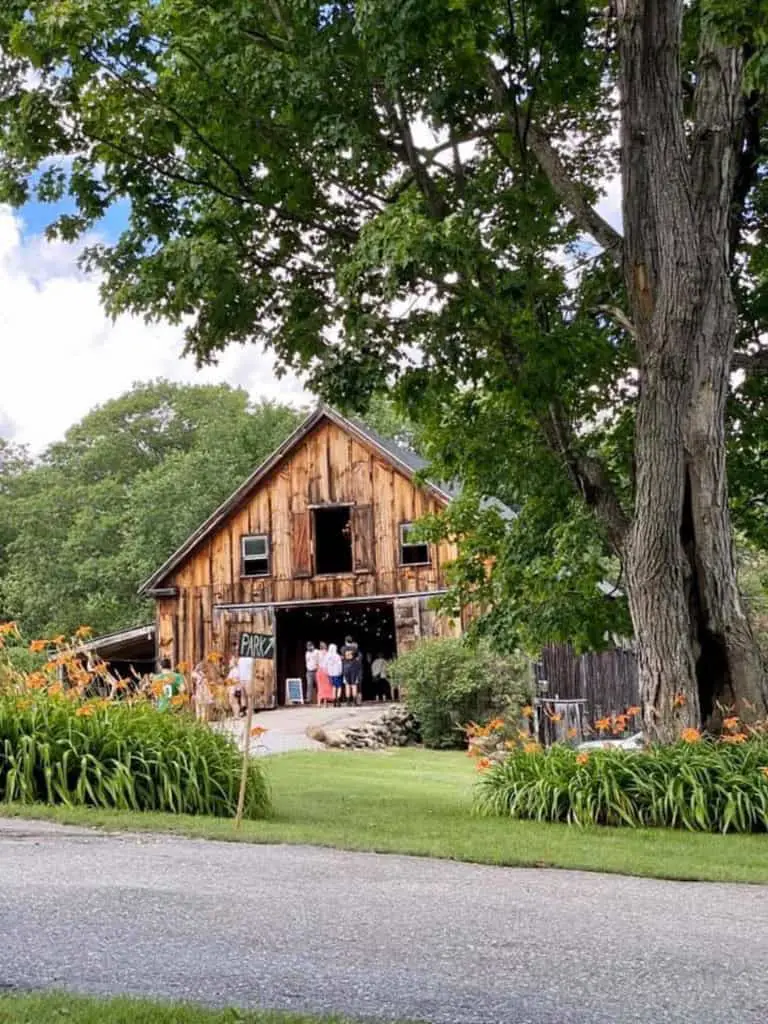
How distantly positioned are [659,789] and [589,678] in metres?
17.8

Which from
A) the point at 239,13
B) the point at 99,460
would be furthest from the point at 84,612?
the point at 239,13

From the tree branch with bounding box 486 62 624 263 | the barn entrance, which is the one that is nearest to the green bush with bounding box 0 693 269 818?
the tree branch with bounding box 486 62 624 263

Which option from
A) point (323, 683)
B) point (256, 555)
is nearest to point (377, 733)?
point (323, 683)

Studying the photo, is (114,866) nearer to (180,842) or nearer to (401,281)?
(180,842)

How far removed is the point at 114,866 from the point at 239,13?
7.54 m

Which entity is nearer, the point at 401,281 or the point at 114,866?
the point at 114,866

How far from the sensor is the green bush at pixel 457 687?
2269cm

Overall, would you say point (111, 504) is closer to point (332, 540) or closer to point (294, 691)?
point (332, 540)

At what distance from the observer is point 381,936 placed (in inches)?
204

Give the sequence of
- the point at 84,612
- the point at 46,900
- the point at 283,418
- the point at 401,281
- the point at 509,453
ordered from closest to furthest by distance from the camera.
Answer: the point at 46,900 < the point at 401,281 < the point at 509,453 < the point at 84,612 < the point at 283,418

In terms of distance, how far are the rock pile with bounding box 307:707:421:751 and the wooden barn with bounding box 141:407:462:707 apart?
14.0 feet

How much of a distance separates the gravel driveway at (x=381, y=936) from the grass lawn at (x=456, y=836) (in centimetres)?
45

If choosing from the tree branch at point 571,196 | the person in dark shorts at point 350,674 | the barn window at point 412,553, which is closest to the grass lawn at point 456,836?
the tree branch at point 571,196

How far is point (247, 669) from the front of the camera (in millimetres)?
10492
